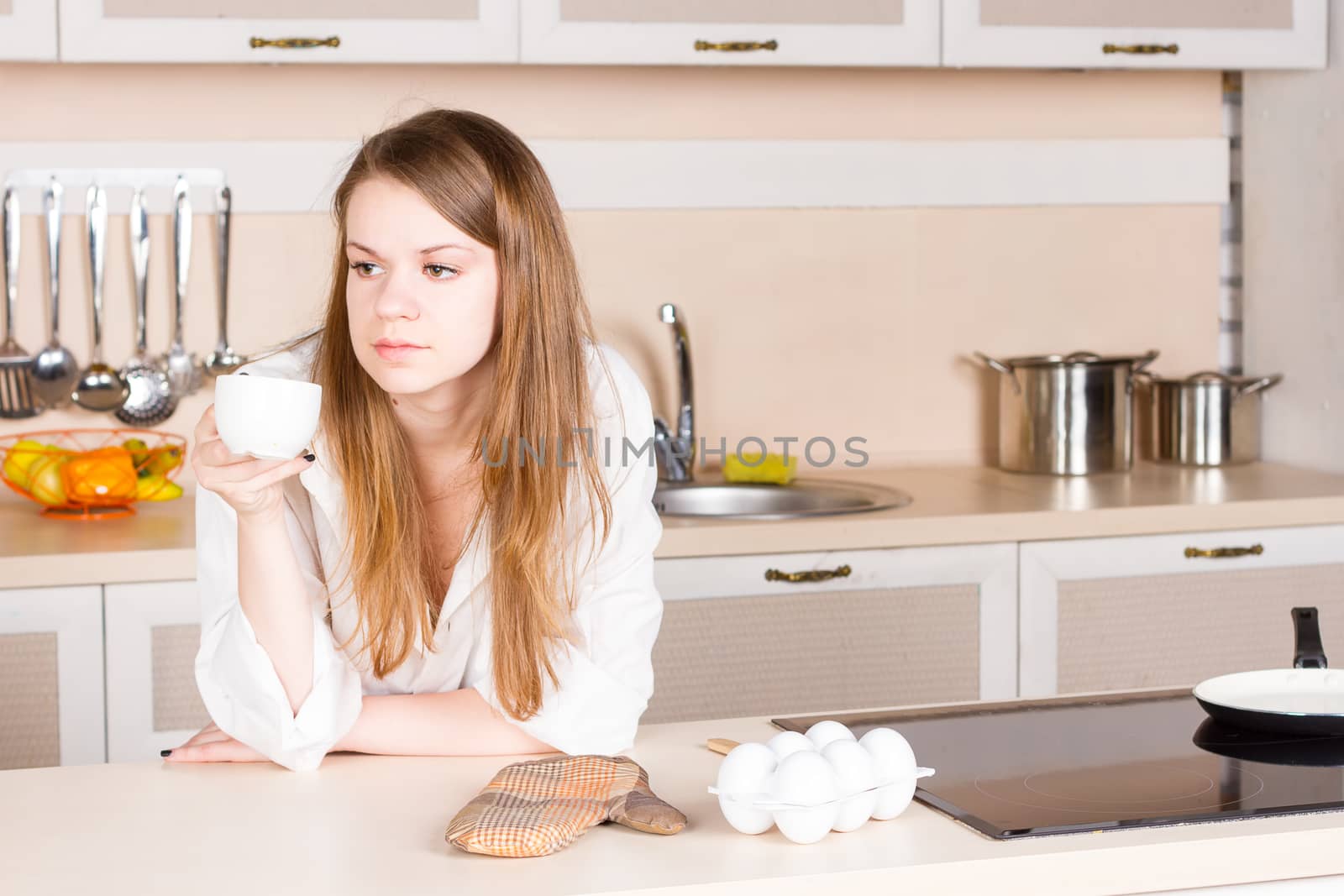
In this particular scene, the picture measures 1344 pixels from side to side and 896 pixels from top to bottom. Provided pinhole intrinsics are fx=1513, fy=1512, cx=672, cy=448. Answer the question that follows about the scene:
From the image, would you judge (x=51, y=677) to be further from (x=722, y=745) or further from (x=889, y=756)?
(x=889, y=756)

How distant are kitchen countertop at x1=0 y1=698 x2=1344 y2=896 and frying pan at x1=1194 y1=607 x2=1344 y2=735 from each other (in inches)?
8.4

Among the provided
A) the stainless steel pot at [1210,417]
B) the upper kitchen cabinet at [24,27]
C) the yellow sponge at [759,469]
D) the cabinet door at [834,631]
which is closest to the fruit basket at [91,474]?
the upper kitchen cabinet at [24,27]

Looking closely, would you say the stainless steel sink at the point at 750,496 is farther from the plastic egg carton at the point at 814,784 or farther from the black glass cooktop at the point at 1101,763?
the plastic egg carton at the point at 814,784

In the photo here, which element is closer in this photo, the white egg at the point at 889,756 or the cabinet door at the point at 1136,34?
the white egg at the point at 889,756

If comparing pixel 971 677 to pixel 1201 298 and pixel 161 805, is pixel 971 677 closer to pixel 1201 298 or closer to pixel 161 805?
pixel 1201 298

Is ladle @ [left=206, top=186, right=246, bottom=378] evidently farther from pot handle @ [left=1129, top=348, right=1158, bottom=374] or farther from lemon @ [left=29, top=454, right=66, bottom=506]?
pot handle @ [left=1129, top=348, right=1158, bottom=374]

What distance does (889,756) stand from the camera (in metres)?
1.06

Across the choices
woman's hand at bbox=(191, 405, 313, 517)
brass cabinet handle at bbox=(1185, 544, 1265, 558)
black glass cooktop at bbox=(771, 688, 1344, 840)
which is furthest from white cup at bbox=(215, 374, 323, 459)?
brass cabinet handle at bbox=(1185, 544, 1265, 558)

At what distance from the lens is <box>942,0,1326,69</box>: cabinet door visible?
2.61 metres

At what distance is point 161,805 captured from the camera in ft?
3.71

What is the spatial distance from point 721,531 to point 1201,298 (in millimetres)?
1397

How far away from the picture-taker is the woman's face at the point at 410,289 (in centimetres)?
130

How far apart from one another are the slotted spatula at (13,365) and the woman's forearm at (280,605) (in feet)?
4.97

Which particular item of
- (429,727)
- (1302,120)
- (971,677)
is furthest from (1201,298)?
(429,727)
